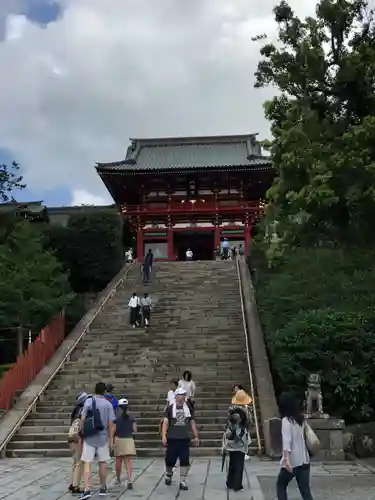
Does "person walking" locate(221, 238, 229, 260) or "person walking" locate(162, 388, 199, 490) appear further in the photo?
"person walking" locate(221, 238, 229, 260)

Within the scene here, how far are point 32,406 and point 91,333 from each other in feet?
18.5

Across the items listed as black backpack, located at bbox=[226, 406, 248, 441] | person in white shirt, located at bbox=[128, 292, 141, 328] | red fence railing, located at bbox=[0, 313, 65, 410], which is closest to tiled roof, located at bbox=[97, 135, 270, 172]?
person in white shirt, located at bbox=[128, 292, 141, 328]

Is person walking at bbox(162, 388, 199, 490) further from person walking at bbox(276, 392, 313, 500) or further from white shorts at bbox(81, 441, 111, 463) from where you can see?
person walking at bbox(276, 392, 313, 500)

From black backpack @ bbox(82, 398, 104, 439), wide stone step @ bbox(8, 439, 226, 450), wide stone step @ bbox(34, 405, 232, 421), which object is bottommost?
wide stone step @ bbox(8, 439, 226, 450)

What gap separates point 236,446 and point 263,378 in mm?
7075

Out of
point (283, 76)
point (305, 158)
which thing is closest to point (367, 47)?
point (283, 76)

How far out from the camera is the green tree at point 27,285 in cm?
1755

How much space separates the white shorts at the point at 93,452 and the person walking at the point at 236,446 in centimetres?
165

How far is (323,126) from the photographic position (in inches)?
674

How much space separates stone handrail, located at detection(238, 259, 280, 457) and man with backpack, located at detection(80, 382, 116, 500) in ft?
15.7

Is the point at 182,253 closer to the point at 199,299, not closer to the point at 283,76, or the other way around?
the point at 199,299

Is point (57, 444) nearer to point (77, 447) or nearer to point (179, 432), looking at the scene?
point (77, 447)

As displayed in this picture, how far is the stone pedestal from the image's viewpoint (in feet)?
36.4

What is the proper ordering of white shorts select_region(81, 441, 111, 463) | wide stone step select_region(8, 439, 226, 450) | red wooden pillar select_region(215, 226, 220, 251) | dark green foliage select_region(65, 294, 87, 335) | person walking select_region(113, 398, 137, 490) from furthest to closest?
red wooden pillar select_region(215, 226, 220, 251)
dark green foliage select_region(65, 294, 87, 335)
wide stone step select_region(8, 439, 226, 450)
person walking select_region(113, 398, 137, 490)
white shorts select_region(81, 441, 111, 463)
